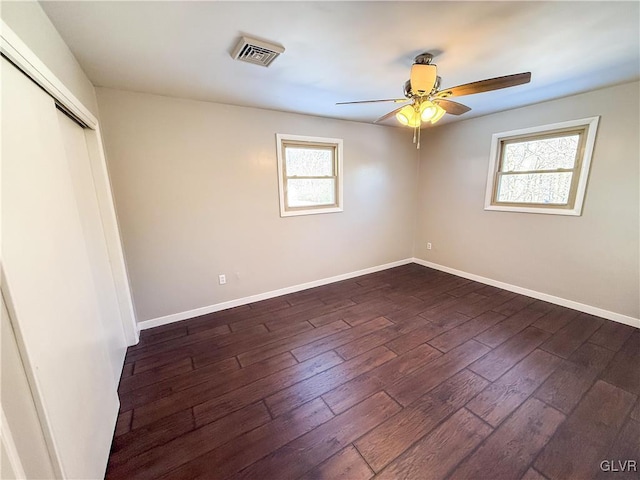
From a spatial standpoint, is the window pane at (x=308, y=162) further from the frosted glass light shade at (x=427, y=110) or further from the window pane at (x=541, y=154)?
the window pane at (x=541, y=154)

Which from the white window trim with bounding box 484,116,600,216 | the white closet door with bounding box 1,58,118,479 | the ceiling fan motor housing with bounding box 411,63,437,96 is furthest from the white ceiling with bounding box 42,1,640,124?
the white closet door with bounding box 1,58,118,479

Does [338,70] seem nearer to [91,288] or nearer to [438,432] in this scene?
[91,288]

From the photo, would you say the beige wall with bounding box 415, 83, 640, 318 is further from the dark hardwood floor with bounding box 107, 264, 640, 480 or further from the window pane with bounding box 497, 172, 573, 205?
the dark hardwood floor with bounding box 107, 264, 640, 480

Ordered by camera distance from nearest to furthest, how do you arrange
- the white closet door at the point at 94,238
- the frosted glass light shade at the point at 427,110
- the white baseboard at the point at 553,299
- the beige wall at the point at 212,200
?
the white closet door at the point at 94,238 → the frosted glass light shade at the point at 427,110 → the beige wall at the point at 212,200 → the white baseboard at the point at 553,299

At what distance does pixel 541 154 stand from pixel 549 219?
0.81m

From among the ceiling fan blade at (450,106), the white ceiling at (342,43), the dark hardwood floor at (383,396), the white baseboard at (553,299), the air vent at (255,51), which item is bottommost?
the dark hardwood floor at (383,396)

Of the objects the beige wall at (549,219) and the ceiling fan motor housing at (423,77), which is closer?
the ceiling fan motor housing at (423,77)

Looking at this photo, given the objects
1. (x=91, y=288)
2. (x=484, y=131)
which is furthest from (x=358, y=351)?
(x=484, y=131)

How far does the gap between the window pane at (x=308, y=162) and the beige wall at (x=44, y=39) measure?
198 centimetres

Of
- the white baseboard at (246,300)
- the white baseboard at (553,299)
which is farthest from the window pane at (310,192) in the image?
the white baseboard at (553,299)

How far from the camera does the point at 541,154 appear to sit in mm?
3064

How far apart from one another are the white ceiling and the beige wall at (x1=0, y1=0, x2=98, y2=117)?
6 centimetres

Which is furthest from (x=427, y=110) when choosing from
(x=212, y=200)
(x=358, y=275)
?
(x=358, y=275)

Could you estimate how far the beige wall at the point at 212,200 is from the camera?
242cm
